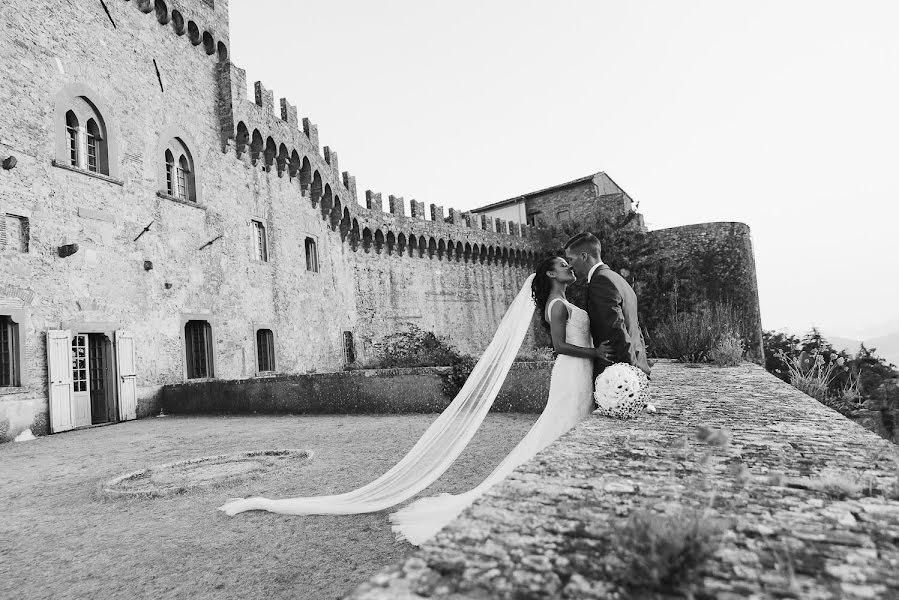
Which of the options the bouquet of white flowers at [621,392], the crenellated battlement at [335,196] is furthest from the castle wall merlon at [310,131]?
the bouquet of white flowers at [621,392]

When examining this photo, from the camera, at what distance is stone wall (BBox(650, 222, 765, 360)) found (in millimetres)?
24500

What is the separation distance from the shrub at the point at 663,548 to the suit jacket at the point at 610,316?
96.2 inches

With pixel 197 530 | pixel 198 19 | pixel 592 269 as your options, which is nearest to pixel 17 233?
pixel 198 19

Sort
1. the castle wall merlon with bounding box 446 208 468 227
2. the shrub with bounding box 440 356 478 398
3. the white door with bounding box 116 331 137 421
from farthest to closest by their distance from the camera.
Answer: the castle wall merlon with bounding box 446 208 468 227 → the white door with bounding box 116 331 137 421 → the shrub with bounding box 440 356 478 398

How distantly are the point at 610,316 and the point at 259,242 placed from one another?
13647 mm

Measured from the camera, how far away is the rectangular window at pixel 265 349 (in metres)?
15.2

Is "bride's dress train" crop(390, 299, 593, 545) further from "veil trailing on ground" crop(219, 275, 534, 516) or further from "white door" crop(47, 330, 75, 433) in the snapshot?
"white door" crop(47, 330, 75, 433)

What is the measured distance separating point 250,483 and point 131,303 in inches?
337

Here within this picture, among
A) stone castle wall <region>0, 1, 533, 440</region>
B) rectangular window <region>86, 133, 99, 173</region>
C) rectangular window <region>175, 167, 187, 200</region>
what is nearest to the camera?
stone castle wall <region>0, 1, 533, 440</region>

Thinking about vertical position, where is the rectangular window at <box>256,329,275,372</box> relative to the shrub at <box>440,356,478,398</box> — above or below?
above

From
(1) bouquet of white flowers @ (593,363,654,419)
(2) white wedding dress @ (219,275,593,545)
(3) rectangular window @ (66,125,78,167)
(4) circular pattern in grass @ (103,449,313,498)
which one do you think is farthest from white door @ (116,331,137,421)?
(1) bouquet of white flowers @ (593,363,654,419)

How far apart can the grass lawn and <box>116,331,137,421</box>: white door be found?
401 centimetres

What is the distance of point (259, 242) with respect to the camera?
15.6 meters

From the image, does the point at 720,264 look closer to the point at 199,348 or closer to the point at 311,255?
the point at 311,255
